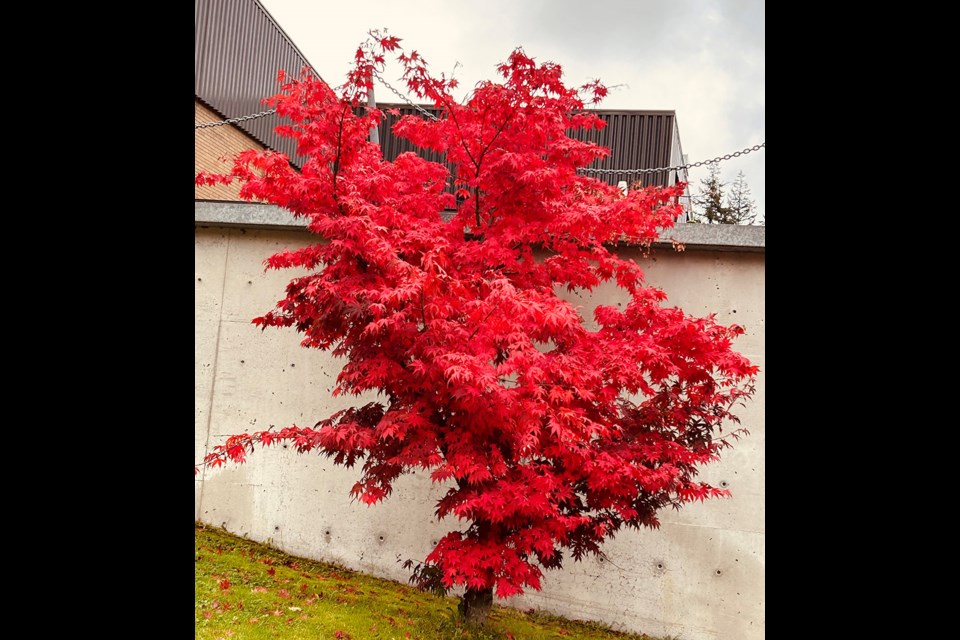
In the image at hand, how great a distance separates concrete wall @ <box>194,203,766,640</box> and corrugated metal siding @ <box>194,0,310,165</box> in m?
4.93

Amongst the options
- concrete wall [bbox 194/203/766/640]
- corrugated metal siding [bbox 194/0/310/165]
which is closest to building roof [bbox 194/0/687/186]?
corrugated metal siding [bbox 194/0/310/165]

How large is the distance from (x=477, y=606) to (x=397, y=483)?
1.98 metres

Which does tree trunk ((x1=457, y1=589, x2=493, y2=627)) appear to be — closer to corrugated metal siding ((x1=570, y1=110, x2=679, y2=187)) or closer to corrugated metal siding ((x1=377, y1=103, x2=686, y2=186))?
corrugated metal siding ((x1=377, y1=103, x2=686, y2=186))

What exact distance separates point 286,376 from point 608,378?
4.06 m

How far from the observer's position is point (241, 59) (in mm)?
→ 12922

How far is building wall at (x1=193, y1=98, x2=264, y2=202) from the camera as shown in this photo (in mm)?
11969

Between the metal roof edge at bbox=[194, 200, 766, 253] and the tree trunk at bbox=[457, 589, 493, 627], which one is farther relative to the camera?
the metal roof edge at bbox=[194, 200, 766, 253]

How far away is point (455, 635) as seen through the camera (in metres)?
5.96

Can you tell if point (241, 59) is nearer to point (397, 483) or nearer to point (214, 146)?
point (214, 146)

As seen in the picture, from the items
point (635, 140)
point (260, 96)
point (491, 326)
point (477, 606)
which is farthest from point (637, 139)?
point (477, 606)
